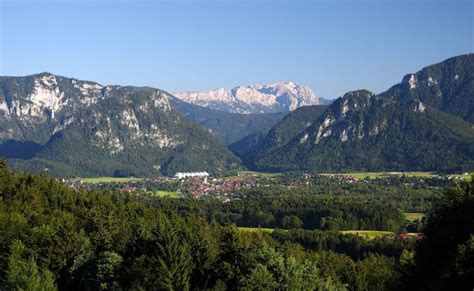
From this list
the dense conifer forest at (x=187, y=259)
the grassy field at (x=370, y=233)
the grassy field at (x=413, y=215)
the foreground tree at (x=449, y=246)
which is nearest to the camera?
the foreground tree at (x=449, y=246)

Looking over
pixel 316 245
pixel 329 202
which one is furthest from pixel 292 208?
pixel 316 245

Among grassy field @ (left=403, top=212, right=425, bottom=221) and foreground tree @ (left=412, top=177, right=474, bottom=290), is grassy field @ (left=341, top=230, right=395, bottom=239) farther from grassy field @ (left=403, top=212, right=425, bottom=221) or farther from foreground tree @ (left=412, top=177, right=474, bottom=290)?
foreground tree @ (left=412, top=177, right=474, bottom=290)

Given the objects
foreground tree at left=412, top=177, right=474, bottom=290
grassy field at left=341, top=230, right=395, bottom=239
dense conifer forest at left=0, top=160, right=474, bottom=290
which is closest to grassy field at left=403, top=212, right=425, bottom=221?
grassy field at left=341, top=230, right=395, bottom=239

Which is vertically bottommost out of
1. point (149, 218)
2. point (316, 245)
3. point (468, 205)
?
point (316, 245)

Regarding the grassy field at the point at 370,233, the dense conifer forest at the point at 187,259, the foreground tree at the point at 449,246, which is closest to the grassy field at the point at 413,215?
the grassy field at the point at 370,233

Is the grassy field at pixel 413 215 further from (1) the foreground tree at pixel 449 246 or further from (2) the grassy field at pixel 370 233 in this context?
(1) the foreground tree at pixel 449 246

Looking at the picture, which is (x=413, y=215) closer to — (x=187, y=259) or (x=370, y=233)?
(x=370, y=233)

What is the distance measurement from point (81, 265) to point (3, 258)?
6871 mm

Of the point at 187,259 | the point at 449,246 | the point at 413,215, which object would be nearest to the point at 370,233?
the point at 413,215

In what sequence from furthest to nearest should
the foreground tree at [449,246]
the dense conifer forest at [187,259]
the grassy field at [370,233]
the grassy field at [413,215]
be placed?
1. the grassy field at [413,215]
2. the grassy field at [370,233]
3. the dense conifer forest at [187,259]
4. the foreground tree at [449,246]

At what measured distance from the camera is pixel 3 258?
56500 mm

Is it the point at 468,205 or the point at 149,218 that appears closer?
the point at 468,205

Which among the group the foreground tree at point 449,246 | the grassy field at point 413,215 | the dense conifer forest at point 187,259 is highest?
the foreground tree at point 449,246

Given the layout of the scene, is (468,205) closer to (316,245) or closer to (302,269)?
(302,269)
